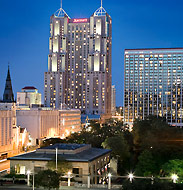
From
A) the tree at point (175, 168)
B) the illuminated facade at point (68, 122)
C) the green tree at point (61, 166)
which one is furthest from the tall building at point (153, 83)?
the green tree at point (61, 166)

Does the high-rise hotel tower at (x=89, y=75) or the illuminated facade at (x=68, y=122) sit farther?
the high-rise hotel tower at (x=89, y=75)

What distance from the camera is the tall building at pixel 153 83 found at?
612 feet

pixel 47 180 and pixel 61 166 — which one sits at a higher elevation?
pixel 47 180

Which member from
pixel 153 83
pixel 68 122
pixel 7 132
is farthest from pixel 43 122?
pixel 153 83

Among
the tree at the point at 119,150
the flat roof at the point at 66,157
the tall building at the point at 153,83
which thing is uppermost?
the tall building at the point at 153,83

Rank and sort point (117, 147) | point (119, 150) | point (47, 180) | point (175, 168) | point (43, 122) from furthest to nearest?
1. point (43, 122)
2. point (117, 147)
3. point (119, 150)
4. point (175, 168)
5. point (47, 180)

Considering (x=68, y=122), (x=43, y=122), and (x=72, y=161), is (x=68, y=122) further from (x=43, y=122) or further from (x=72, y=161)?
(x=72, y=161)

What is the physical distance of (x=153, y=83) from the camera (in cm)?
18862

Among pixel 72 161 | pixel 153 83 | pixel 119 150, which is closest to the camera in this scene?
pixel 72 161

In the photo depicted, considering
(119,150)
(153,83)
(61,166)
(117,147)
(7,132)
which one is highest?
(153,83)

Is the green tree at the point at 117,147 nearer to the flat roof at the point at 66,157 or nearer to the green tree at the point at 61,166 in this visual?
the flat roof at the point at 66,157

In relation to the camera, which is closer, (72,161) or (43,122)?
(72,161)

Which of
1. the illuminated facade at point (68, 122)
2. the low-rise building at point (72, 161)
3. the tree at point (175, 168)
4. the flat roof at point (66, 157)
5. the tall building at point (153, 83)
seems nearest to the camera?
the tree at point (175, 168)

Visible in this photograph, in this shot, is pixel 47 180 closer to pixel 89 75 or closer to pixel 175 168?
pixel 175 168
